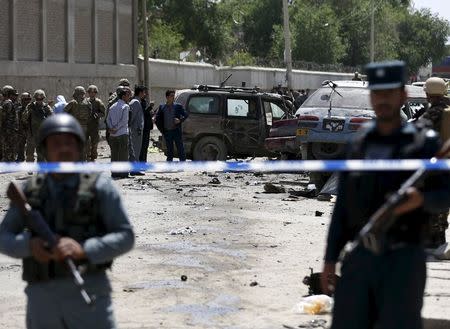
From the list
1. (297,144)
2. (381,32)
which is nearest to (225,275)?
(297,144)

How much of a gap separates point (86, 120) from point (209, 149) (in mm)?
3503

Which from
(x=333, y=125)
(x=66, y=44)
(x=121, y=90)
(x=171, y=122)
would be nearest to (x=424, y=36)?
(x=66, y=44)

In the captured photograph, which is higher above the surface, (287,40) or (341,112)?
(287,40)

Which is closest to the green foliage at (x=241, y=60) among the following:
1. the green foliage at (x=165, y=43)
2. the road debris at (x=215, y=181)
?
the green foliage at (x=165, y=43)

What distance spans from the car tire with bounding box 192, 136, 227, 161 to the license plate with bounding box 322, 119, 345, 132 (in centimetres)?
570

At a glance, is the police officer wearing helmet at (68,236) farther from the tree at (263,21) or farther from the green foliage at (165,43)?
the tree at (263,21)

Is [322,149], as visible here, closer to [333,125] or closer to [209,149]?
[333,125]

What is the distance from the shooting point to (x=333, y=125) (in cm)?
2006

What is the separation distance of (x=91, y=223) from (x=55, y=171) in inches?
Answer: 10.9

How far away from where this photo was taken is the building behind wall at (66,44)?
139 ft

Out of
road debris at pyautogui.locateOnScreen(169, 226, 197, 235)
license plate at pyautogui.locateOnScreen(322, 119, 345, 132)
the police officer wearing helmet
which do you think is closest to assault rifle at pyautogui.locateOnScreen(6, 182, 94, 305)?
the police officer wearing helmet

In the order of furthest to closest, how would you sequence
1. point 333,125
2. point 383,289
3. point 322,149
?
point 322,149 < point 333,125 < point 383,289

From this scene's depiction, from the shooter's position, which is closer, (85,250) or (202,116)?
(85,250)

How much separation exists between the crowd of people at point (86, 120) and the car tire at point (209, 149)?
45.9 inches
